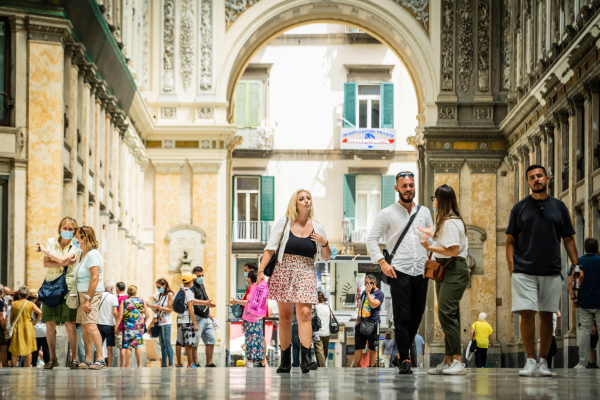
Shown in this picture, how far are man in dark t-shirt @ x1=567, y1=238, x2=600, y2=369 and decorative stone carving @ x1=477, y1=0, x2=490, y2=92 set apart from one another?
1362cm

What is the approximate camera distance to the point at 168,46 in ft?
87.8

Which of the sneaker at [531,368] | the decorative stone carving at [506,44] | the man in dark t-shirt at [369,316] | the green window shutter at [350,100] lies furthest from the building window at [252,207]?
the sneaker at [531,368]

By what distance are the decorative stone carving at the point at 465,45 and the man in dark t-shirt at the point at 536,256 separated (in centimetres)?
1812

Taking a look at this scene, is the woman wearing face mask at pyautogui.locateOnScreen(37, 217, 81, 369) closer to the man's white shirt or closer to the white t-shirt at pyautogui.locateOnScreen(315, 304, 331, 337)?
the man's white shirt

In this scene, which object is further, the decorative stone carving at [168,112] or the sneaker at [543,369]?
the decorative stone carving at [168,112]

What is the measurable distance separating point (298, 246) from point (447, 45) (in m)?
18.3

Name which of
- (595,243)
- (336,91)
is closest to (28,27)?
(595,243)

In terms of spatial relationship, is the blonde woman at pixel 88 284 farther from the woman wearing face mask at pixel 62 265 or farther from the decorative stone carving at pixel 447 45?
the decorative stone carving at pixel 447 45

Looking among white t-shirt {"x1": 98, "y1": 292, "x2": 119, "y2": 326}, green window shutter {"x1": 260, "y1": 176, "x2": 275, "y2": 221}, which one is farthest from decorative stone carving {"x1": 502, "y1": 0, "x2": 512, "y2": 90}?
white t-shirt {"x1": 98, "y1": 292, "x2": 119, "y2": 326}

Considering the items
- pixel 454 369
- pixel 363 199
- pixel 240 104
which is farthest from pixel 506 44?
pixel 454 369

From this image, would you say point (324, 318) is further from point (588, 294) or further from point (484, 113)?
point (484, 113)

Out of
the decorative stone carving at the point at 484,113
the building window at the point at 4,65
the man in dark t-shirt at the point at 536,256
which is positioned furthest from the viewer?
the decorative stone carving at the point at 484,113

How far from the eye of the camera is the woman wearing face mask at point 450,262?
8.78 metres

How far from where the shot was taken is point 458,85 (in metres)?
26.4
